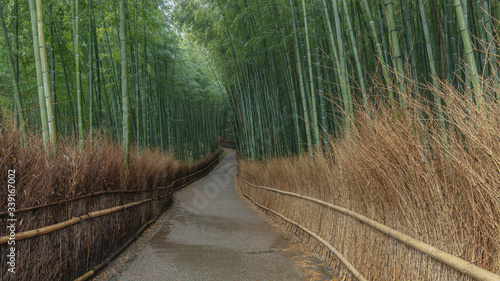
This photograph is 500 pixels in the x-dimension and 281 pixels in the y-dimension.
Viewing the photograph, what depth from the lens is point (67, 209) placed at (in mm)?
2609

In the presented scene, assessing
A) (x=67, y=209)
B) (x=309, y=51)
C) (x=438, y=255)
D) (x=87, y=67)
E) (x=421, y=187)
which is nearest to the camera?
(x=438, y=255)

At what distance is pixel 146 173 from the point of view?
5195 mm

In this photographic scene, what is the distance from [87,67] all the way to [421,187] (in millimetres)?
6267

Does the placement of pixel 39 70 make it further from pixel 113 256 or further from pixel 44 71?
pixel 113 256

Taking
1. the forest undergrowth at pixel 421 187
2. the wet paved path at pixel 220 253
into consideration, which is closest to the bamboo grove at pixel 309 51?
the forest undergrowth at pixel 421 187

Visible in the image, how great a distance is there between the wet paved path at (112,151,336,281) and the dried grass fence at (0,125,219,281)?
330 millimetres

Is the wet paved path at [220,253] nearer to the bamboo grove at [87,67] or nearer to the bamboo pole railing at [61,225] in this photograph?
the bamboo pole railing at [61,225]

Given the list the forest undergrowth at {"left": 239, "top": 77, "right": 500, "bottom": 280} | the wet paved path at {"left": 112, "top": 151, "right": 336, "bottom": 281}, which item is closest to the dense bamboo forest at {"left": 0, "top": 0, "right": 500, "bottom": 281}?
the forest undergrowth at {"left": 239, "top": 77, "right": 500, "bottom": 280}

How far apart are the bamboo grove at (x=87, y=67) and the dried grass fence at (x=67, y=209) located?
9.1 inches

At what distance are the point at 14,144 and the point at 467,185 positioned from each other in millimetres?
2232

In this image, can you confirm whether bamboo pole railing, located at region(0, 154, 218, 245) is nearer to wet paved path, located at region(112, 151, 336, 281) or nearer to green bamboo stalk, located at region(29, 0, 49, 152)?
wet paved path, located at region(112, 151, 336, 281)

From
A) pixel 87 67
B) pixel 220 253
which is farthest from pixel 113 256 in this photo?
pixel 87 67

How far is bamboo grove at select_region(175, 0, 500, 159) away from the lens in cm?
382

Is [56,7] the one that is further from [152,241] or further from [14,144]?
[14,144]
